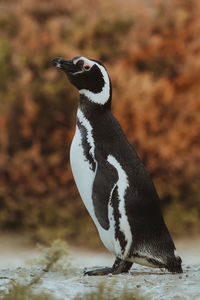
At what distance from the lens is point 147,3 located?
7.17 meters

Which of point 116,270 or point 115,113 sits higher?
point 115,113

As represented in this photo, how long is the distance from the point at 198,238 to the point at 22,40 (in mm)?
3706

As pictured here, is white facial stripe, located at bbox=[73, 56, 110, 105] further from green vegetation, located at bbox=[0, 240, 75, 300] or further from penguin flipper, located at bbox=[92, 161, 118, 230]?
green vegetation, located at bbox=[0, 240, 75, 300]

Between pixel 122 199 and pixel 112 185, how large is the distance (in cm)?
8

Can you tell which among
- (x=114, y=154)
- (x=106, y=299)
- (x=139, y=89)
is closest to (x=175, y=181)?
(x=139, y=89)

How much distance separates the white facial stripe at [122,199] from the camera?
2.14 metres

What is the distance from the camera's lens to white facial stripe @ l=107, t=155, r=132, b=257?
2.14m

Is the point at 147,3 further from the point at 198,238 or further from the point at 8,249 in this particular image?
the point at 8,249

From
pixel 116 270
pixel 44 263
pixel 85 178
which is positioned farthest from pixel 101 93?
pixel 44 263

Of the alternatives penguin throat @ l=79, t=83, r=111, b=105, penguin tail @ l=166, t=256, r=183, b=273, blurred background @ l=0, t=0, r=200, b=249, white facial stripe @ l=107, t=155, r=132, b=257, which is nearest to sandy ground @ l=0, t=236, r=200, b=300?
penguin tail @ l=166, t=256, r=183, b=273

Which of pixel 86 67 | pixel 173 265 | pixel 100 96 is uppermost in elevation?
pixel 86 67

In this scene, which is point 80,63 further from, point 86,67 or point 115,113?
point 115,113

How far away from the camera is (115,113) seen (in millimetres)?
6340

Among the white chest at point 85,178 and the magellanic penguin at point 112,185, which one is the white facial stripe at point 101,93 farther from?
the white chest at point 85,178
